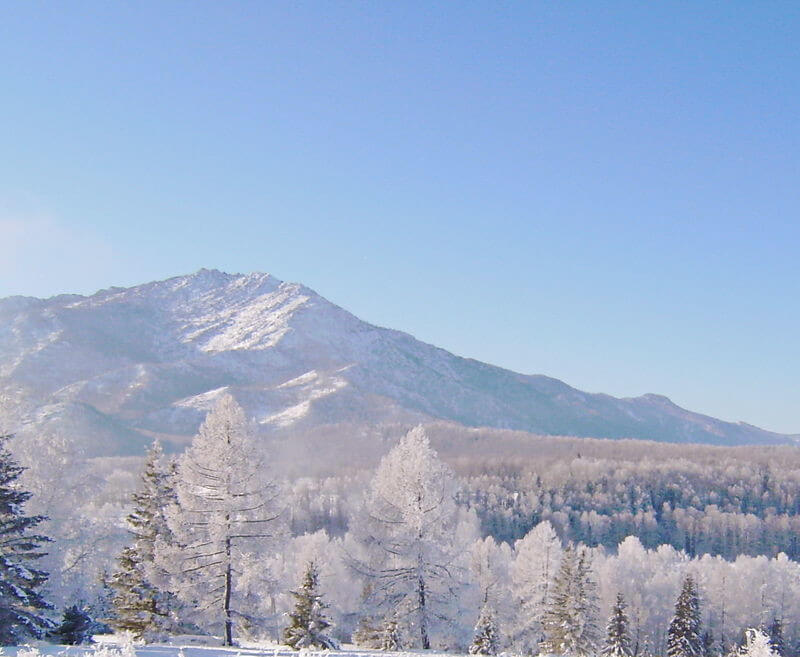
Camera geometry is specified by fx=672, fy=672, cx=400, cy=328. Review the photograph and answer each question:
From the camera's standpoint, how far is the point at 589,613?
37.6 meters

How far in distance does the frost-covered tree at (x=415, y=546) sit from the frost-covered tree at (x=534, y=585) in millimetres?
20111

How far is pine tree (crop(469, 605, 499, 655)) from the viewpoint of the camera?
3897cm

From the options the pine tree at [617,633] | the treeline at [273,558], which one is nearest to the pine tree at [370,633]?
the treeline at [273,558]

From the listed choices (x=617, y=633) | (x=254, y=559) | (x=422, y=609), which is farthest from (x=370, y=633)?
(x=617, y=633)

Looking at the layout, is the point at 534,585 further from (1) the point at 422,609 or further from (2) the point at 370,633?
(1) the point at 422,609

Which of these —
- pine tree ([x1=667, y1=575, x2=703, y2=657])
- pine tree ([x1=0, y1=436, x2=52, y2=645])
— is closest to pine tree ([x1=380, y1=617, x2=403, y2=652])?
pine tree ([x1=0, y1=436, x2=52, y2=645])

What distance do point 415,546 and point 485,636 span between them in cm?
1413

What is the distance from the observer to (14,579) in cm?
2197

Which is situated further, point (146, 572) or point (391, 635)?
point (391, 635)

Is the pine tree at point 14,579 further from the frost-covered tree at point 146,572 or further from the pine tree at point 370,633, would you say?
the pine tree at point 370,633

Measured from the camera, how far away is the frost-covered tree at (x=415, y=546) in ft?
95.5

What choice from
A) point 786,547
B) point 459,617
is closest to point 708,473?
point 786,547

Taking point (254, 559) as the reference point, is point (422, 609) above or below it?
below

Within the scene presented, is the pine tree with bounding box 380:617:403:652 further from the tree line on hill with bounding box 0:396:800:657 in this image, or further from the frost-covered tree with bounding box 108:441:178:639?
the frost-covered tree with bounding box 108:441:178:639
